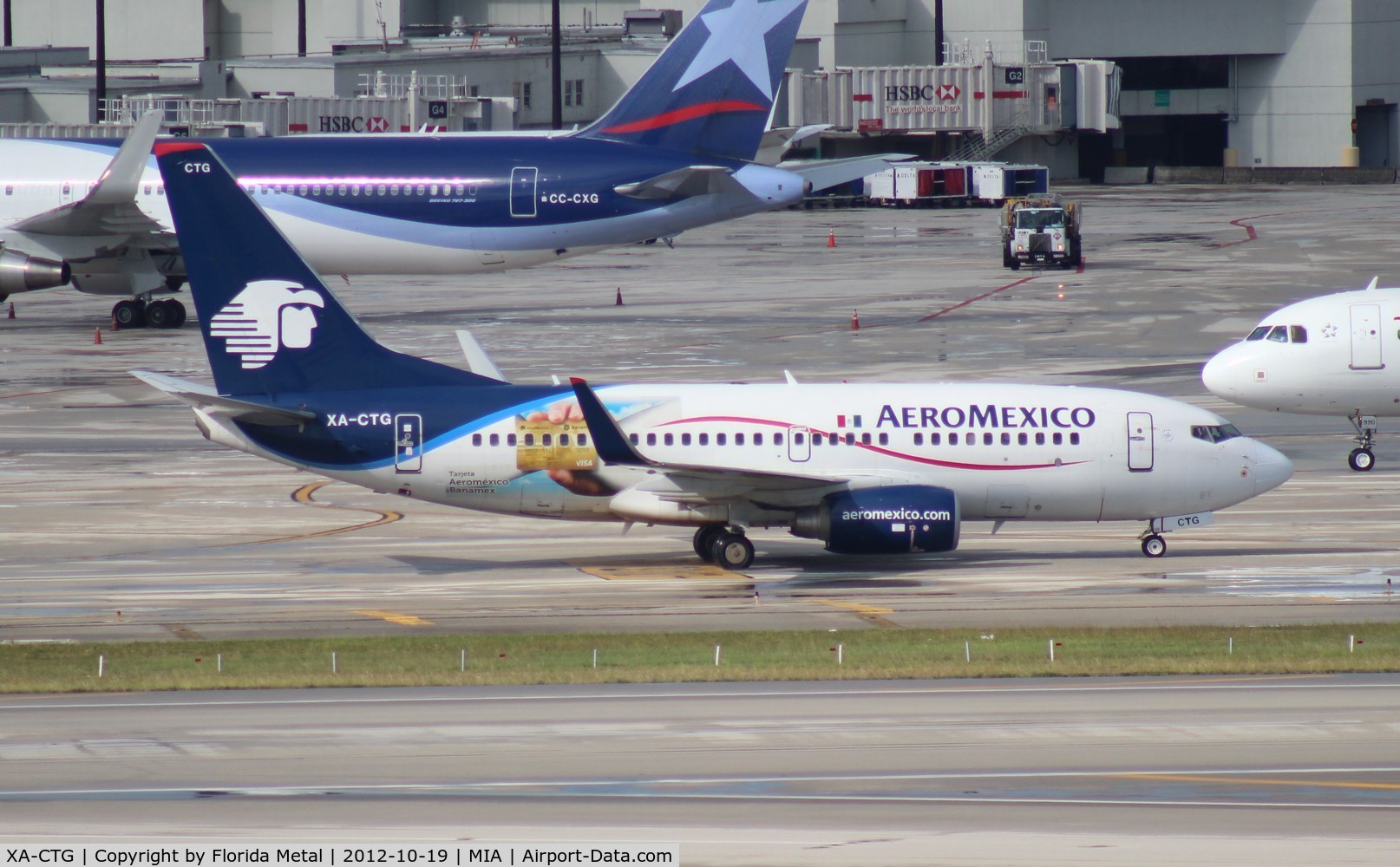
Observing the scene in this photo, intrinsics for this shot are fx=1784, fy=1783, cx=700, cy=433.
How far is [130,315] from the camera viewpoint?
208 ft

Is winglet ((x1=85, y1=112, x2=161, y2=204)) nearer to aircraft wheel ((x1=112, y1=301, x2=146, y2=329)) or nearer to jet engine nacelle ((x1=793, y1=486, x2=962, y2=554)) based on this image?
aircraft wheel ((x1=112, y1=301, x2=146, y2=329))

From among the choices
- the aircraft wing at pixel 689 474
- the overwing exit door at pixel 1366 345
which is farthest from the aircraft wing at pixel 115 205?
the overwing exit door at pixel 1366 345

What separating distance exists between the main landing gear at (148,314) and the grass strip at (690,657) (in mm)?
38944

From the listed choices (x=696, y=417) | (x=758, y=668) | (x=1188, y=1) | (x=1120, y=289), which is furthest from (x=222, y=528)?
(x=1188, y=1)

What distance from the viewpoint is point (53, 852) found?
15.8 meters

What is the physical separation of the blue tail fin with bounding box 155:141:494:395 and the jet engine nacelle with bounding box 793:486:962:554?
819cm

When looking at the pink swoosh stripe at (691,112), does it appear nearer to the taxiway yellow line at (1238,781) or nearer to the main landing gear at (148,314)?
the main landing gear at (148,314)

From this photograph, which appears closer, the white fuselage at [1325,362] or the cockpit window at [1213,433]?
the cockpit window at [1213,433]

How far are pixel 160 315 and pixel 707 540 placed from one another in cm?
3710

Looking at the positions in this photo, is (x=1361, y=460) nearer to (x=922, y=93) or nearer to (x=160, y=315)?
(x=160, y=315)

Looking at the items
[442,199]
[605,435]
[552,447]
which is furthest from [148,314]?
[605,435]

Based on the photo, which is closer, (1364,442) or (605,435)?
(605,435)

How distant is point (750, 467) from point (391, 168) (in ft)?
110

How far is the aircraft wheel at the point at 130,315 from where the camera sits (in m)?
63.4
